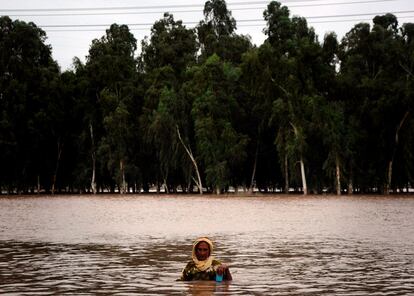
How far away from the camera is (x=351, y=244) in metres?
21.6

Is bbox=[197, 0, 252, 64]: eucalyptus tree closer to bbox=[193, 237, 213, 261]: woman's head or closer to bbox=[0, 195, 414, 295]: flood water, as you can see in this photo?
bbox=[0, 195, 414, 295]: flood water

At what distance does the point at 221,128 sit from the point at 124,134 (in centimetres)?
1489

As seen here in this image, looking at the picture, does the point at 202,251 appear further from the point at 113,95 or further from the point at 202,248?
the point at 113,95

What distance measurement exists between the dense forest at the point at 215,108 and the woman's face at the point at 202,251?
66.3 metres

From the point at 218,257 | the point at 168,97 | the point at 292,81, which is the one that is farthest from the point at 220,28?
the point at 218,257

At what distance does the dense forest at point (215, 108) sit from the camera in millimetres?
82875

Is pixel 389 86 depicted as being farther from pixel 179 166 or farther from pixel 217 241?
pixel 217 241

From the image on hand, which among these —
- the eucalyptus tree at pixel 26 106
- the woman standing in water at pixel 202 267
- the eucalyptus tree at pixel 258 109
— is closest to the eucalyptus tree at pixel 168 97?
the eucalyptus tree at pixel 258 109

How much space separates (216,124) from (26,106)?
28.4m

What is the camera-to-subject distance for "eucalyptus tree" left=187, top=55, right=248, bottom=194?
87.9 meters

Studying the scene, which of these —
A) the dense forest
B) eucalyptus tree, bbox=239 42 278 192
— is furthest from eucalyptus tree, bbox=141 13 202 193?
eucalyptus tree, bbox=239 42 278 192

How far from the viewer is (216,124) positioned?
89.8 m

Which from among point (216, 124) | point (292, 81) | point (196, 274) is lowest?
point (196, 274)

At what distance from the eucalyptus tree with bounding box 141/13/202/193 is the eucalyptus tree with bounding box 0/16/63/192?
47.1 feet
